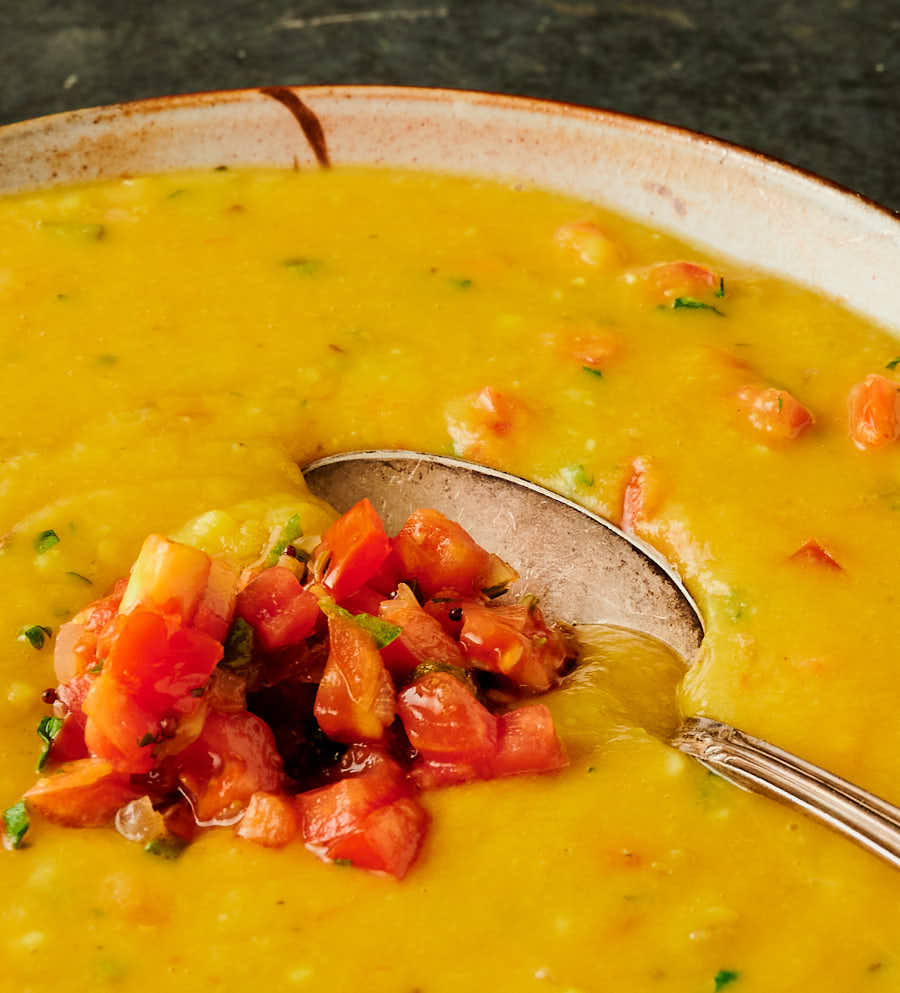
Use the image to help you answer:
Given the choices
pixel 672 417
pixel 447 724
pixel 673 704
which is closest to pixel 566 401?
pixel 672 417

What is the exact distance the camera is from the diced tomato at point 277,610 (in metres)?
2.42

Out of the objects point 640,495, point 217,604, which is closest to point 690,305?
point 640,495

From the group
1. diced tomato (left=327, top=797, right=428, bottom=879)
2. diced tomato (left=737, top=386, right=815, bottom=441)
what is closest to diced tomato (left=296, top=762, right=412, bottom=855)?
diced tomato (left=327, top=797, right=428, bottom=879)

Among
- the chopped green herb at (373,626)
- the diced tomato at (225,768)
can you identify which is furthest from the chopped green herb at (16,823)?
the chopped green herb at (373,626)

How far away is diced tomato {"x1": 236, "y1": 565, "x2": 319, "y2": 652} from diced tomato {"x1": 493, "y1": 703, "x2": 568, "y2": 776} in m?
0.40

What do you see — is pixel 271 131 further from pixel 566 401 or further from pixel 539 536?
pixel 539 536

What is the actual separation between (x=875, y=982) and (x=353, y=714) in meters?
0.94

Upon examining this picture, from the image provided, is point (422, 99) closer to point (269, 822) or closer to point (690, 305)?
point (690, 305)

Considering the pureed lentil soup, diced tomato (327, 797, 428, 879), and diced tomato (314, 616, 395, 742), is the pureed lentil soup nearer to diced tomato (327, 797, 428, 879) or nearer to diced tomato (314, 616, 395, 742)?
diced tomato (327, 797, 428, 879)

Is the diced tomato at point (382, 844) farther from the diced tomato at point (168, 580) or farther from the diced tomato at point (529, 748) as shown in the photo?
the diced tomato at point (168, 580)

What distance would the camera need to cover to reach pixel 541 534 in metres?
2.98

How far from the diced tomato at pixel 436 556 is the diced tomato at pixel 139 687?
0.53 metres

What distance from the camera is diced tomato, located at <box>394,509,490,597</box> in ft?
8.82

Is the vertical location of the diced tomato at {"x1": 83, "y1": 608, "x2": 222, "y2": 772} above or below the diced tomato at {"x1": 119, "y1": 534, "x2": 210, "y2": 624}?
below
